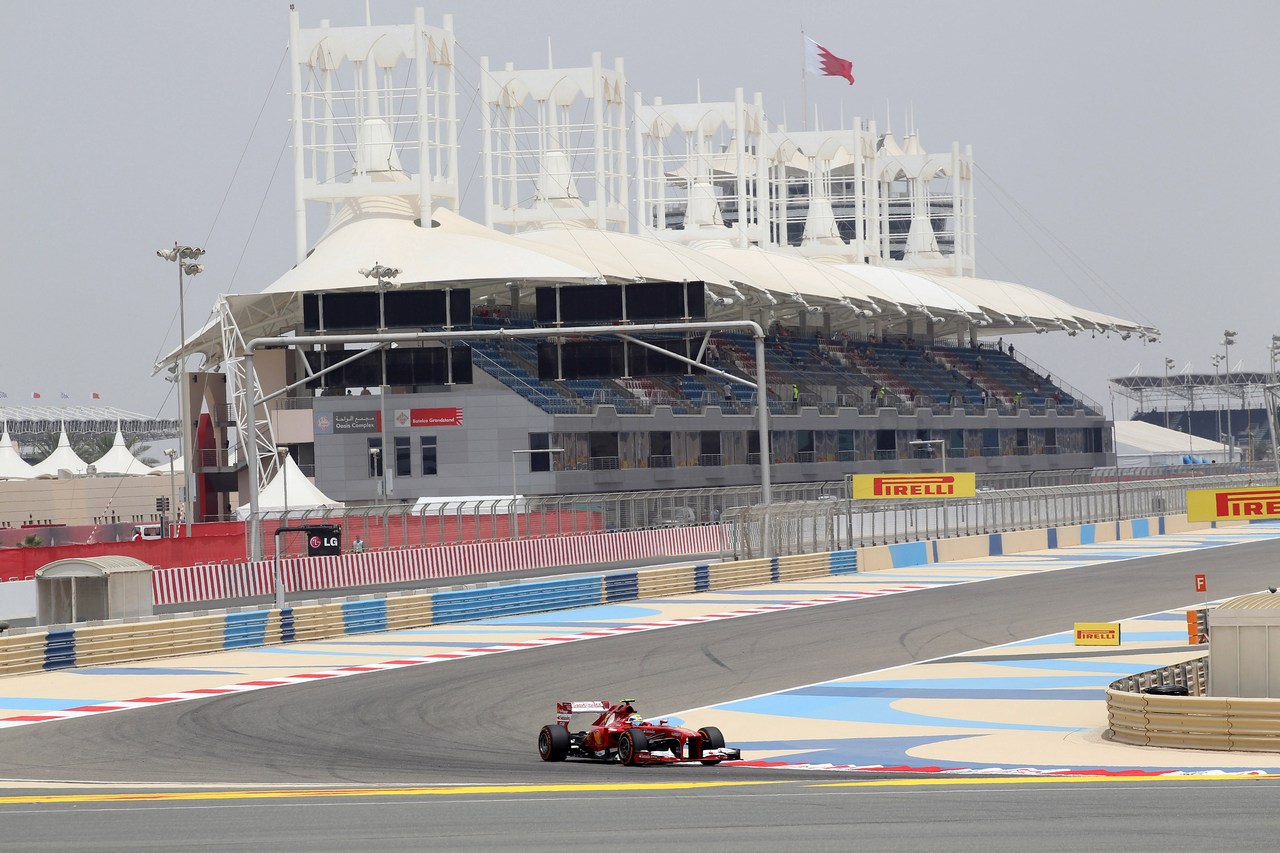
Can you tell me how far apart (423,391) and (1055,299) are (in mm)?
65168

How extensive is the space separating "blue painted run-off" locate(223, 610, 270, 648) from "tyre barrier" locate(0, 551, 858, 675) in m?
0.02

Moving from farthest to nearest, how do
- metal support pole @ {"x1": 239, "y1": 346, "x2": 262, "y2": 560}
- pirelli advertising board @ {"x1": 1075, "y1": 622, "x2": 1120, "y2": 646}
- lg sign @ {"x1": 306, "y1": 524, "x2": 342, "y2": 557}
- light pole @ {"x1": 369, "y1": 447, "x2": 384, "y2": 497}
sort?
light pole @ {"x1": 369, "y1": 447, "x2": 384, "y2": 497}
lg sign @ {"x1": 306, "y1": 524, "x2": 342, "y2": 557}
metal support pole @ {"x1": 239, "y1": 346, "x2": 262, "y2": 560}
pirelli advertising board @ {"x1": 1075, "y1": 622, "x2": 1120, "y2": 646}

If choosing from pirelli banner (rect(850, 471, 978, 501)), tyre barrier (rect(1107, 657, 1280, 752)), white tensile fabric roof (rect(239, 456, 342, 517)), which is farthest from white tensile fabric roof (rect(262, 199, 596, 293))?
tyre barrier (rect(1107, 657, 1280, 752))

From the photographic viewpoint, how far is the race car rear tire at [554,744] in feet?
54.2

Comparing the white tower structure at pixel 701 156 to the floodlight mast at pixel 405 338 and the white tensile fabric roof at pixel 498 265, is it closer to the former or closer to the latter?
the white tensile fabric roof at pixel 498 265

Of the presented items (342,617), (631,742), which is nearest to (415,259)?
(342,617)

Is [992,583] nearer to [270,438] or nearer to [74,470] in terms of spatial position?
[270,438]

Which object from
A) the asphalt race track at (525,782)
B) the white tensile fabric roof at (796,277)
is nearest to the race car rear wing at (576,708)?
the asphalt race track at (525,782)

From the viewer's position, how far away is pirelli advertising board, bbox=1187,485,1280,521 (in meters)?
38.2

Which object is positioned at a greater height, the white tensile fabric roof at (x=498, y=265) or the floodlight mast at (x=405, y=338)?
the white tensile fabric roof at (x=498, y=265)

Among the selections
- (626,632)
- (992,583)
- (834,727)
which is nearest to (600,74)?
(992,583)

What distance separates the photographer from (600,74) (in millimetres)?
81812

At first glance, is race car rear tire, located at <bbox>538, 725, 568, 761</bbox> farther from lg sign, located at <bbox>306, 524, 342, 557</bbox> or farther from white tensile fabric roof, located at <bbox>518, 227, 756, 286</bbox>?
white tensile fabric roof, located at <bbox>518, 227, 756, 286</bbox>

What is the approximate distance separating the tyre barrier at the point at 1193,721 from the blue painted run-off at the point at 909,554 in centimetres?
3153
